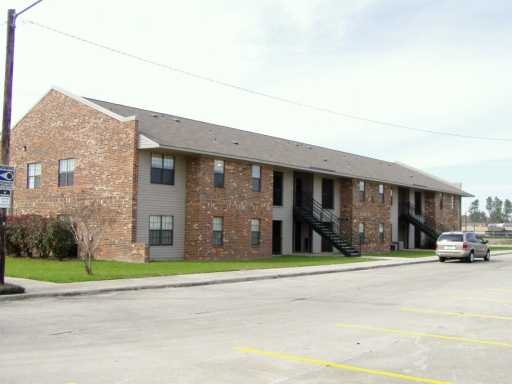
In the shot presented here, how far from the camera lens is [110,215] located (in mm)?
26422

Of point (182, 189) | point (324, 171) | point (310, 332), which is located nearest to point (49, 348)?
point (310, 332)

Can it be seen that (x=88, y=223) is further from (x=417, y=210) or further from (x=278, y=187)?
(x=417, y=210)

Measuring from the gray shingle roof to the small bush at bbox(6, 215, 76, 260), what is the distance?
597cm

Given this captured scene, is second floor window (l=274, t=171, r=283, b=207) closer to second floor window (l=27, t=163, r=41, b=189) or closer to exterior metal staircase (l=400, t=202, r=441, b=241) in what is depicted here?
second floor window (l=27, t=163, r=41, b=189)

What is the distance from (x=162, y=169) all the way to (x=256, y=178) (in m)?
6.03

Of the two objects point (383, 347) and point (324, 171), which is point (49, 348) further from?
point (324, 171)

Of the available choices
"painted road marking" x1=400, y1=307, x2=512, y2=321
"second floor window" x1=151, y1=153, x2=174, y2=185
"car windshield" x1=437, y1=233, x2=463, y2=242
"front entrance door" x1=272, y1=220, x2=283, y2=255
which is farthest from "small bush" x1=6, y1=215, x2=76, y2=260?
"car windshield" x1=437, y1=233, x2=463, y2=242

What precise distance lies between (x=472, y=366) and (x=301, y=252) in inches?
1168

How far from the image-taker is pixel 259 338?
9.29 m

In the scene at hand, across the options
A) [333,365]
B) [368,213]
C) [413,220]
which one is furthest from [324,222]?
[333,365]

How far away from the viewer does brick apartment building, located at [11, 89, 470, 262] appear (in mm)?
26422

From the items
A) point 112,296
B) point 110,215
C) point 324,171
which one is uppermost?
point 324,171

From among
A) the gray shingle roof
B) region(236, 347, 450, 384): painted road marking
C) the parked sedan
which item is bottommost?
region(236, 347, 450, 384): painted road marking

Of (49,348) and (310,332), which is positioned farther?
(310,332)
